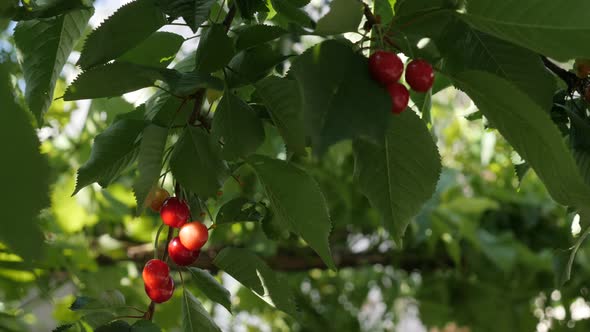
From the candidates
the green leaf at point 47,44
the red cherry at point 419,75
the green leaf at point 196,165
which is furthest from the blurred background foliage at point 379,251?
the red cherry at point 419,75

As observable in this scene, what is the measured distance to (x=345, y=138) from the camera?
1.17 ft

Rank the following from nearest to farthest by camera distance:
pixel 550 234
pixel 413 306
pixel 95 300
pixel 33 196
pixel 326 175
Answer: pixel 33 196, pixel 95 300, pixel 326 175, pixel 550 234, pixel 413 306

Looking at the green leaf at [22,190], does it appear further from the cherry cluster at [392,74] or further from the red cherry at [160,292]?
the red cherry at [160,292]

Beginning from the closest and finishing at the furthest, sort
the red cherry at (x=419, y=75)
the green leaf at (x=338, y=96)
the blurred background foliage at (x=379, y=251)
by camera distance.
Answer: the green leaf at (x=338, y=96) < the red cherry at (x=419, y=75) < the blurred background foliage at (x=379, y=251)

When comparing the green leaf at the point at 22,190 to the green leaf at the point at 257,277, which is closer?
the green leaf at the point at 22,190

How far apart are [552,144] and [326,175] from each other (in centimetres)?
121

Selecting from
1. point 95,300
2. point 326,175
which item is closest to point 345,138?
point 95,300

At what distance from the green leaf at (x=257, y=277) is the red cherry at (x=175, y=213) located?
4cm

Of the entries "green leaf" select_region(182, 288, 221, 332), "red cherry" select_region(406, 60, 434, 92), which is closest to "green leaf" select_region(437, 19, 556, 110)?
"red cherry" select_region(406, 60, 434, 92)

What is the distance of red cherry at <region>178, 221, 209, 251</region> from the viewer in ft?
1.88

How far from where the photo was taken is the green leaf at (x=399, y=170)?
51 centimetres

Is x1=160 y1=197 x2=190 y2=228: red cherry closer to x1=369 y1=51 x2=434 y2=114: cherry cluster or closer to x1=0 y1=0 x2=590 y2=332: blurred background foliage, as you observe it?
x1=369 y1=51 x2=434 y2=114: cherry cluster

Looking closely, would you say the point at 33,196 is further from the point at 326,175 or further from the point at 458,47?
the point at 326,175

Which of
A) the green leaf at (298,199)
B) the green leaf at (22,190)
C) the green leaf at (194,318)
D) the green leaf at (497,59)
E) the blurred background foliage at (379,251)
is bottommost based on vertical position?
the blurred background foliage at (379,251)
